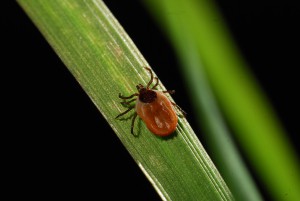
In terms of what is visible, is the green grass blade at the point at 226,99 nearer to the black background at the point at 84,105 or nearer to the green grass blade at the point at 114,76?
the green grass blade at the point at 114,76

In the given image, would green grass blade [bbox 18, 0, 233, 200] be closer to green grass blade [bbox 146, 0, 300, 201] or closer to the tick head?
the tick head

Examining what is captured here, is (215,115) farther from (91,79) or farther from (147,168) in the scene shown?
(91,79)

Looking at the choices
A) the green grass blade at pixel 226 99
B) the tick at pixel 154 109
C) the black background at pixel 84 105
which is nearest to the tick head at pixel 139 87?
the tick at pixel 154 109

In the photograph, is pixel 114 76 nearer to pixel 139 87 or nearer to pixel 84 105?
pixel 139 87

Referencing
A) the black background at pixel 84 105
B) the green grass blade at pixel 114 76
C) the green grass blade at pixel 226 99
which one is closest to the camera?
the green grass blade at pixel 114 76

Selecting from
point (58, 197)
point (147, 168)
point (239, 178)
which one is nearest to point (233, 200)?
point (239, 178)
